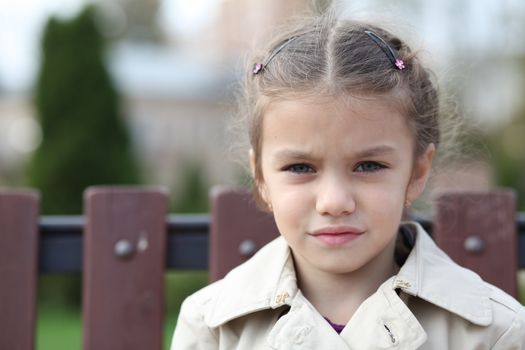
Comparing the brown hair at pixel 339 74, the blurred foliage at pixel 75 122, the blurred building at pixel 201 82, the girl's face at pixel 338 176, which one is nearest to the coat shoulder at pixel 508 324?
the girl's face at pixel 338 176

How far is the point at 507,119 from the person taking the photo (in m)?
19.9

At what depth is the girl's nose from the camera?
5.19 feet

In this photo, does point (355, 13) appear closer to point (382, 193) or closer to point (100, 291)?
point (382, 193)

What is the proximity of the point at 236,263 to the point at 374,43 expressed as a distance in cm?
76

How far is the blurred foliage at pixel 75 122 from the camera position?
828 centimetres

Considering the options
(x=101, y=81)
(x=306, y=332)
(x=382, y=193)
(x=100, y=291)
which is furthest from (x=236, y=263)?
(x=101, y=81)

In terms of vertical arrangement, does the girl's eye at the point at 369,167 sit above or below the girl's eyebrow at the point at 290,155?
below

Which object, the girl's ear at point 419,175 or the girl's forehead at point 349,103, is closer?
the girl's forehead at point 349,103

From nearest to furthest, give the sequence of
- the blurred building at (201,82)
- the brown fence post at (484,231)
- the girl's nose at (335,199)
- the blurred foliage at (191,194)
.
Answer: the girl's nose at (335,199) < the brown fence post at (484,231) < the blurred foliage at (191,194) < the blurred building at (201,82)

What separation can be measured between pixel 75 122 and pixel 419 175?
727 cm

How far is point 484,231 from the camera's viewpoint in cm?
213

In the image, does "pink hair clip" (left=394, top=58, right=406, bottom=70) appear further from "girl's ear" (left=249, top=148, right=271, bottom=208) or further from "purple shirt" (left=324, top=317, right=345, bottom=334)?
"purple shirt" (left=324, top=317, right=345, bottom=334)

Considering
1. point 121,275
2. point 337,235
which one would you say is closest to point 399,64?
point 337,235

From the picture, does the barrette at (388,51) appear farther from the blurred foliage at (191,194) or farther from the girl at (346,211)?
the blurred foliage at (191,194)
